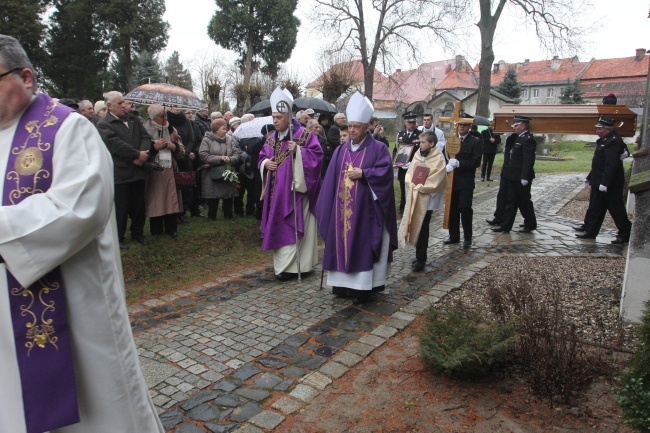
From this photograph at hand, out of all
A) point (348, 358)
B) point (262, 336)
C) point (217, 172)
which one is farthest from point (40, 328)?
point (217, 172)

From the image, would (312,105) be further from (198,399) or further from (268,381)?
(198,399)

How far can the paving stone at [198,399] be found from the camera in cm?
332

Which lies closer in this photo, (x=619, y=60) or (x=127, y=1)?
(x=127, y=1)

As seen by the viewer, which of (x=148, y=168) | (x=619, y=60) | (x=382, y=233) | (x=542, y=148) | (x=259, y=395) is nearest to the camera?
(x=259, y=395)

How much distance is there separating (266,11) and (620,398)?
38842 millimetres

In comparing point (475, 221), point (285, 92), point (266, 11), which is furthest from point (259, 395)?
point (266, 11)

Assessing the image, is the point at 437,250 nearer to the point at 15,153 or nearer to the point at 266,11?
the point at 15,153

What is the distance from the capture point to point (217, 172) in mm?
8062

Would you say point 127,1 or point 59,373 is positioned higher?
point 127,1

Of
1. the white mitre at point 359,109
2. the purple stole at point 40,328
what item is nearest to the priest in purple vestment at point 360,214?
the white mitre at point 359,109

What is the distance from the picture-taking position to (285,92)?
19.9 ft

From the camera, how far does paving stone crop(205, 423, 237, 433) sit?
9.98 feet

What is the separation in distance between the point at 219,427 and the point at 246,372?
73cm

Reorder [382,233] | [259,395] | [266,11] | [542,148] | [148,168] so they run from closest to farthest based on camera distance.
Answer: [259,395]
[382,233]
[148,168]
[542,148]
[266,11]
